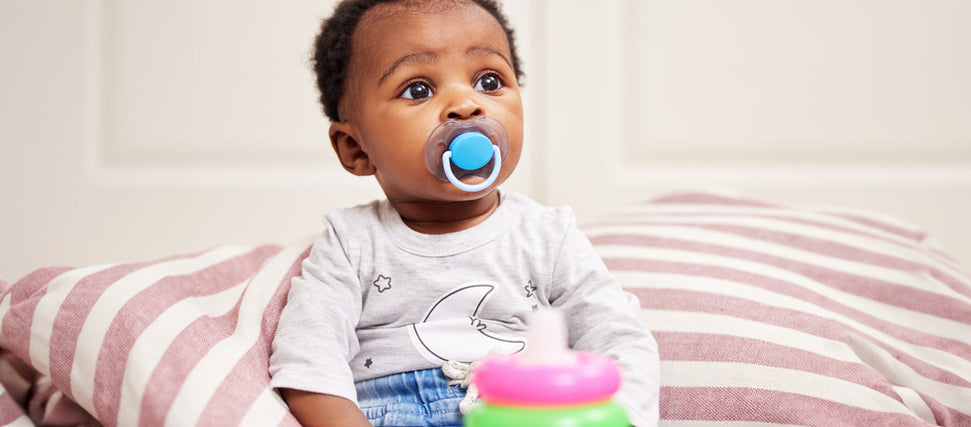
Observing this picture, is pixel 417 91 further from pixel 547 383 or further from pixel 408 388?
pixel 547 383

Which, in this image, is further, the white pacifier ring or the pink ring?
the white pacifier ring

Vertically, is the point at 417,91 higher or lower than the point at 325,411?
higher

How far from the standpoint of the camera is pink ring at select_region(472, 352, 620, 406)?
41 cm

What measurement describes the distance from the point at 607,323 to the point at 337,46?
0.41 m

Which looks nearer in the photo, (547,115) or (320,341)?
(320,341)

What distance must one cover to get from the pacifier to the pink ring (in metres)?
0.33

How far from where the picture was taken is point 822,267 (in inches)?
42.7

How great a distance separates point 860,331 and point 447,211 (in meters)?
0.50

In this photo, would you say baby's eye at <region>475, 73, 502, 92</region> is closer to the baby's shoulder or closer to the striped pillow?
the baby's shoulder

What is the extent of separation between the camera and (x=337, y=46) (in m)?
0.88

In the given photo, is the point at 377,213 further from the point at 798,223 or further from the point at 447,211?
the point at 798,223

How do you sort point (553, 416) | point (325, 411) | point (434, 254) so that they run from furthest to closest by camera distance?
point (434, 254), point (325, 411), point (553, 416)

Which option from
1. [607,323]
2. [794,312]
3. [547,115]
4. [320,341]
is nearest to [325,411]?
[320,341]

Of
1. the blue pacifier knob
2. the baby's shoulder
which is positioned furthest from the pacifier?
the baby's shoulder
